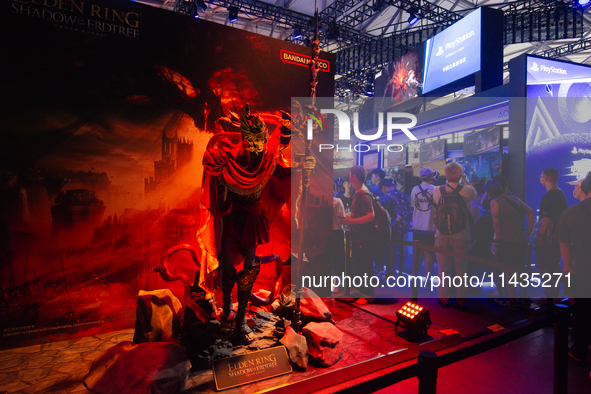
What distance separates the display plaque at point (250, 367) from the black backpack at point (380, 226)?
2481mm

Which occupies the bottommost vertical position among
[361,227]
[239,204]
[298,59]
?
[361,227]

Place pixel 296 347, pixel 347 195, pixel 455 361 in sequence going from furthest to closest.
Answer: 1. pixel 347 195
2. pixel 296 347
3. pixel 455 361

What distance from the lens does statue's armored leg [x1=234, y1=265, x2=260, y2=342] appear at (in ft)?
8.77

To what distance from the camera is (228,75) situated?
353 centimetres

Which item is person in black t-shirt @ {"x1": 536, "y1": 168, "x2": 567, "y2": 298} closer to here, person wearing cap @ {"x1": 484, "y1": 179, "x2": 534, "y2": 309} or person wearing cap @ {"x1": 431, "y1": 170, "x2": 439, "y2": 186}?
person wearing cap @ {"x1": 484, "y1": 179, "x2": 534, "y2": 309}

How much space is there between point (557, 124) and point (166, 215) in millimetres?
6243

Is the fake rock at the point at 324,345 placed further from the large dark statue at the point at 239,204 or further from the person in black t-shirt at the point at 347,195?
the person in black t-shirt at the point at 347,195

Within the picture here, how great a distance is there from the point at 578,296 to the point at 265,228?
4681 mm

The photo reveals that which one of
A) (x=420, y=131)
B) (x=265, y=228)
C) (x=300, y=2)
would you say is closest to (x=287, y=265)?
(x=265, y=228)

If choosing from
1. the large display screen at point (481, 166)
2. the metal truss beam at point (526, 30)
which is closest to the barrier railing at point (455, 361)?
the large display screen at point (481, 166)

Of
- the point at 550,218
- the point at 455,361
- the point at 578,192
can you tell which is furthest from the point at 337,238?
the point at 578,192

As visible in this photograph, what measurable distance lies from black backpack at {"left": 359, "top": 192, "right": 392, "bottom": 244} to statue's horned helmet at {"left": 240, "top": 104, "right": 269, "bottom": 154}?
97.4 inches

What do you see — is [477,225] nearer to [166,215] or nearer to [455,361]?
[455,361]

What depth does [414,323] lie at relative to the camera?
3.11 metres
